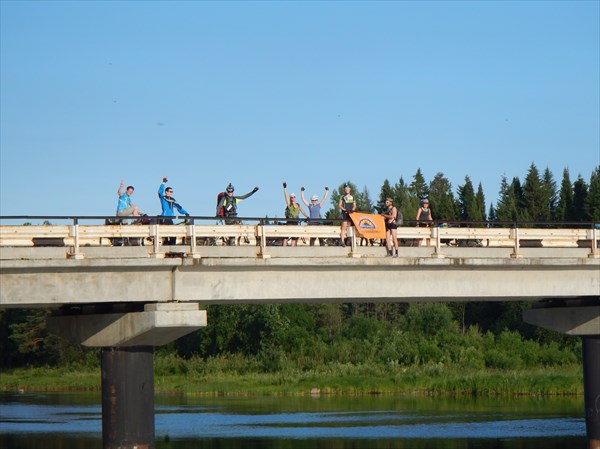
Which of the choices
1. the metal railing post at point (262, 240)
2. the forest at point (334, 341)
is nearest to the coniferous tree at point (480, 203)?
the forest at point (334, 341)

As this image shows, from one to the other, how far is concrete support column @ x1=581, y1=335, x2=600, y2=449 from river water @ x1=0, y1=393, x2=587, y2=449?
18.5 ft

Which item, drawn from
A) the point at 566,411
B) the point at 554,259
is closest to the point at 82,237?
the point at 554,259

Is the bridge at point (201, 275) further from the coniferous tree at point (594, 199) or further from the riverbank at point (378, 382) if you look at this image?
the coniferous tree at point (594, 199)

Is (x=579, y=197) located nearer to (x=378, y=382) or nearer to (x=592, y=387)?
(x=378, y=382)

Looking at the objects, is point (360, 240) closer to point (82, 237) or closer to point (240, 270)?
point (240, 270)

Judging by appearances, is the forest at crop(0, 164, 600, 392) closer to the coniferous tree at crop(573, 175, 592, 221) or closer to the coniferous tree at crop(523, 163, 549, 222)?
the coniferous tree at crop(573, 175, 592, 221)

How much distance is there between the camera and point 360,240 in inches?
1528

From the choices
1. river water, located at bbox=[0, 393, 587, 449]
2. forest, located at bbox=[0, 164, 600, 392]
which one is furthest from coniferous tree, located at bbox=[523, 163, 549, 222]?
river water, located at bbox=[0, 393, 587, 449]

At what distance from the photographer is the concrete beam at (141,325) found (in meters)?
32.7

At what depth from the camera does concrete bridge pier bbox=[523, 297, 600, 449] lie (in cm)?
3947

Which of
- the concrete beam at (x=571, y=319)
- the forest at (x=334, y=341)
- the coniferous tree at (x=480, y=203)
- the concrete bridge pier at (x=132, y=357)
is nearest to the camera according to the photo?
the concrete bridge pier at (x=132, y=357)

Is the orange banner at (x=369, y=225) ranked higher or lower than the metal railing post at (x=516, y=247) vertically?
higher

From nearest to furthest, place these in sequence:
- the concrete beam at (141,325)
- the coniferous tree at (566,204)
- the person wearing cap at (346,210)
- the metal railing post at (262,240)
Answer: the concrete beam at (141,325) < the metal railing post at (262,240) < the person wearing cap at (346,210) < the coniferous tree at (566,204)

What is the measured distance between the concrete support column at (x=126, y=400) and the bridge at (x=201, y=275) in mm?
40
